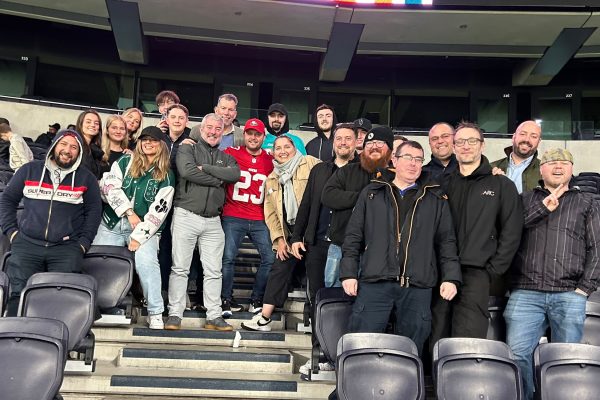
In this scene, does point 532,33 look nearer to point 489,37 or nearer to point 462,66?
point 489,37

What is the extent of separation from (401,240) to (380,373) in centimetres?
79

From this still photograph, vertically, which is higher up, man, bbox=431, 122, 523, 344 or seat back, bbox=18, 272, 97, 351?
man, bbox=431, 122, 523, 344

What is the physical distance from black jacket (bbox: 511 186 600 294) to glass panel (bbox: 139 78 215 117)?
40.9ft

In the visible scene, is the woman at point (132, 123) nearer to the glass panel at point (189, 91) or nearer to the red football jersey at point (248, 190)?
the red football jersey at point (248, 190)

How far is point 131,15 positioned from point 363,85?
6166mm

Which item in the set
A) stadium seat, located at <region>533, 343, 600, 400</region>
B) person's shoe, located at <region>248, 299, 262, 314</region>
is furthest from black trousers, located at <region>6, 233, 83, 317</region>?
stadium seat, located at <region>533, 343, 600, 400</region>

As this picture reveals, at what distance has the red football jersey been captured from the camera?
5.05m

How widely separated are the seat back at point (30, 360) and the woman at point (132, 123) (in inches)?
102

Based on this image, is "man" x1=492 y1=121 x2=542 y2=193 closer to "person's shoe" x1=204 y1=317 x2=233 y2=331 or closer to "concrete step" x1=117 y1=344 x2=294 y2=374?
"concrete step" x1=117 y1=344 x2=294 y2=374

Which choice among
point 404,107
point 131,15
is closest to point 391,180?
point 131,15

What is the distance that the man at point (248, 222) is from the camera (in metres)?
4.96

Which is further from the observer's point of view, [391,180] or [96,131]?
[96,131]

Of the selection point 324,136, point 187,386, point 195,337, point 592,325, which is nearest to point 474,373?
point 592,325

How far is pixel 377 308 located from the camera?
11.9 feet
